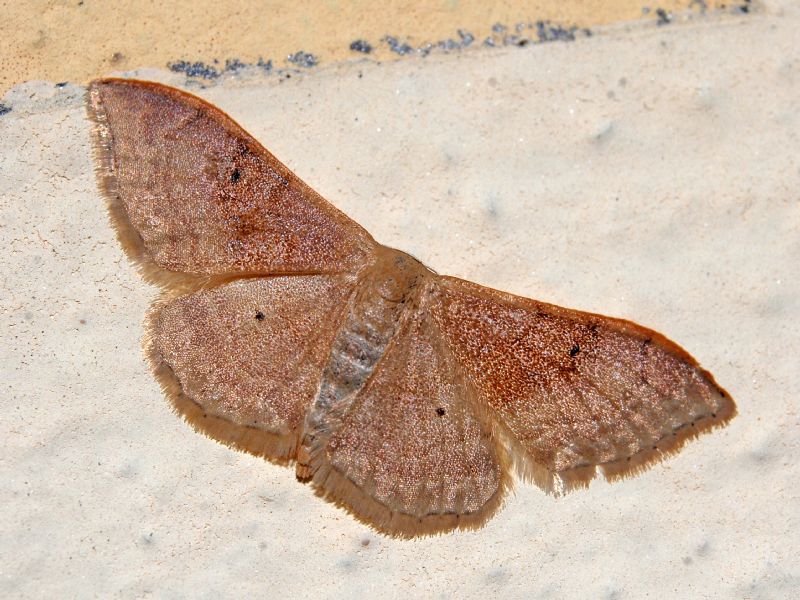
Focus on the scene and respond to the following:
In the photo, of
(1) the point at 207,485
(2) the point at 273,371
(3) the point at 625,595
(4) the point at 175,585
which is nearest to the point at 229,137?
(2) the point at 273,371

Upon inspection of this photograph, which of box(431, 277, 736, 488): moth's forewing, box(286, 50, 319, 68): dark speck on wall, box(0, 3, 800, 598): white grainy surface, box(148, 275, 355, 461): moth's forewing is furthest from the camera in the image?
box(286, 50, 319, 68): dark speck on wall

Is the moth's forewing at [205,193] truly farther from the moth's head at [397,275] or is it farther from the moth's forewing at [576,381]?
the moth's forewing at [576,381]

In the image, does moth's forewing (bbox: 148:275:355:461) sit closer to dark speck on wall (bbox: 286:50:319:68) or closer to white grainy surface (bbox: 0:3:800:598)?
white grainy surface (bbox: 0:3:800:598)

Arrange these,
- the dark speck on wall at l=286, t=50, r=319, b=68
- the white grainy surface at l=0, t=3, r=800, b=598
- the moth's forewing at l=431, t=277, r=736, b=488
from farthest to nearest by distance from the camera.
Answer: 1. the dark speck on wall at l=286, t=50, r=319, b=68
2. the white grainy surface at l=0, t=3, r=800, b=598
3. the moth's forewing at l=431, t=277, r=736, b=488

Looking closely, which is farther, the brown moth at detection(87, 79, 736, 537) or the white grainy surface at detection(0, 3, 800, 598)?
the white grainy surface at detection(0, 3, 800, 598)

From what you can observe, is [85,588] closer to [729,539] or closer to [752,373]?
[729,539]

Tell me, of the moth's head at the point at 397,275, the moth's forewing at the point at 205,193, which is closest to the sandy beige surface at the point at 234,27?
the moth's forewing at the point at 205,193

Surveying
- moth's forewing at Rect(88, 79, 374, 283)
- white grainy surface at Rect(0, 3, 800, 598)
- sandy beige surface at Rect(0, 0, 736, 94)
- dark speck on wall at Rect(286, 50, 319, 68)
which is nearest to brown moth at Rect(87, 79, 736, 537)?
moth's forewing at Rect(88, 79, 374, 283)
